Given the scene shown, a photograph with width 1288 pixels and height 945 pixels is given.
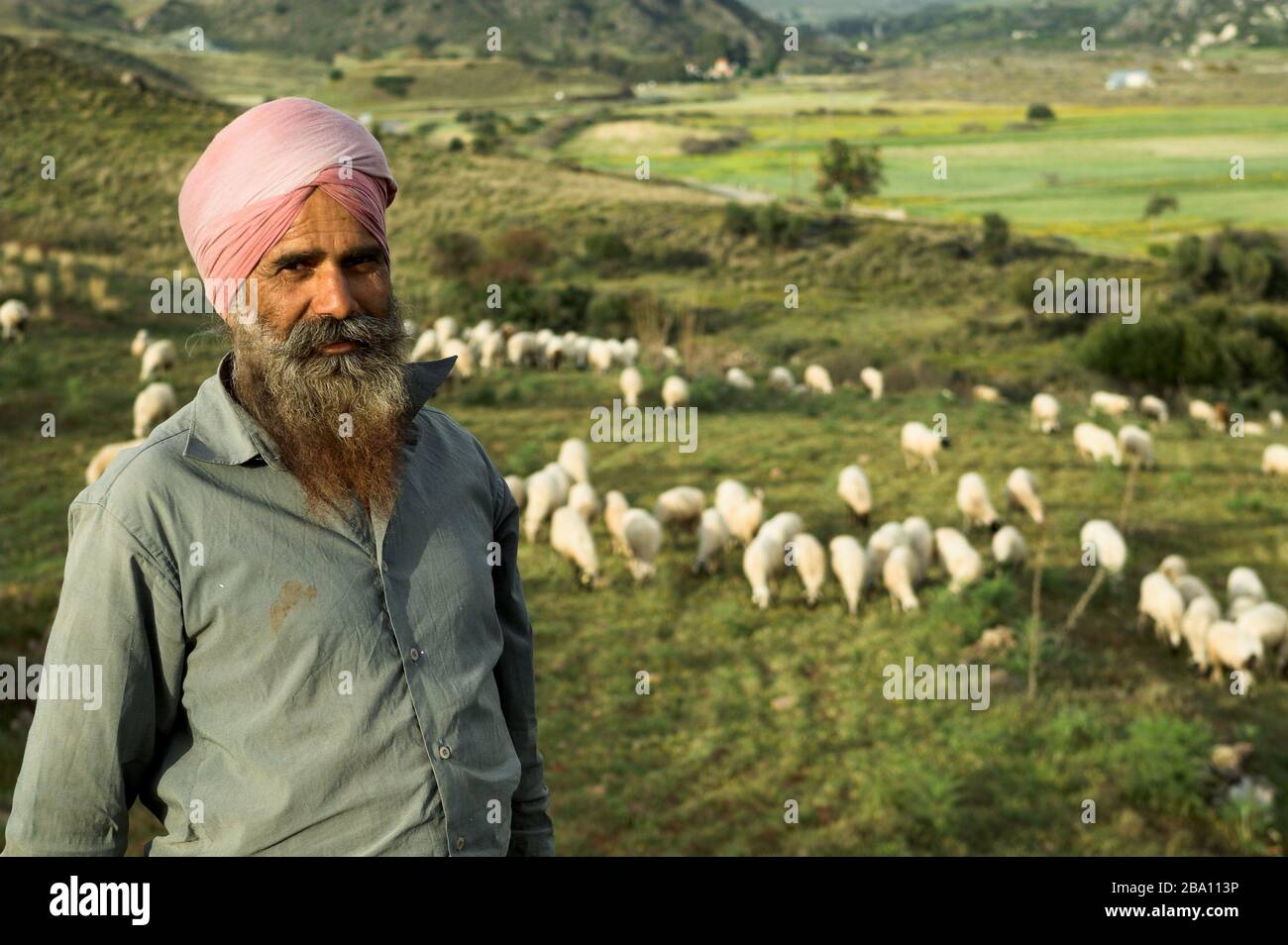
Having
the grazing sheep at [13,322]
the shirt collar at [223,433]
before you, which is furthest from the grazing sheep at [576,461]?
the shirt collar at [223,433]

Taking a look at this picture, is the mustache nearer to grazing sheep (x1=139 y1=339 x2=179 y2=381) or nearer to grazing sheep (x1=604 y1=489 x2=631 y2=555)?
grazing sheep (x1=604 y1=489 x2=631 y2=555)

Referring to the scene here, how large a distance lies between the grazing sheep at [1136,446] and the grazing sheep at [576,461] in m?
7.33

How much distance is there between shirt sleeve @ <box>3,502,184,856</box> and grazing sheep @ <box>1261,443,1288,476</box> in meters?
16.3

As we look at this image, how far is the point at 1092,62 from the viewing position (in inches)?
3927

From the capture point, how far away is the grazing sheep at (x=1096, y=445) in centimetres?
1498

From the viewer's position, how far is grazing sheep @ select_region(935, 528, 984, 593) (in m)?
10.4

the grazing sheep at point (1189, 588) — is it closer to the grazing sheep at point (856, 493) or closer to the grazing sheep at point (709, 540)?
the grazing sheep at point (856, 493)

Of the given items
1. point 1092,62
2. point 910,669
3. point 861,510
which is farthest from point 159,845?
point 1092,62

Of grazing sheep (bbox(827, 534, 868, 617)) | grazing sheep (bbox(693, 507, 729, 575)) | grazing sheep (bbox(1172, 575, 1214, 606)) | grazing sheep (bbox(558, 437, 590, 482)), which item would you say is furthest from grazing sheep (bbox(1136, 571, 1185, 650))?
grazing sheep (bbox(558, 437, 590, 482))

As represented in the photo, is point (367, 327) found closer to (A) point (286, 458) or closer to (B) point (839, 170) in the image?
(A) point (286, 458)

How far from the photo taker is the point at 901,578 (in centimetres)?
1020

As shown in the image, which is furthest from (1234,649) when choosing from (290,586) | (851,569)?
(290,586)
